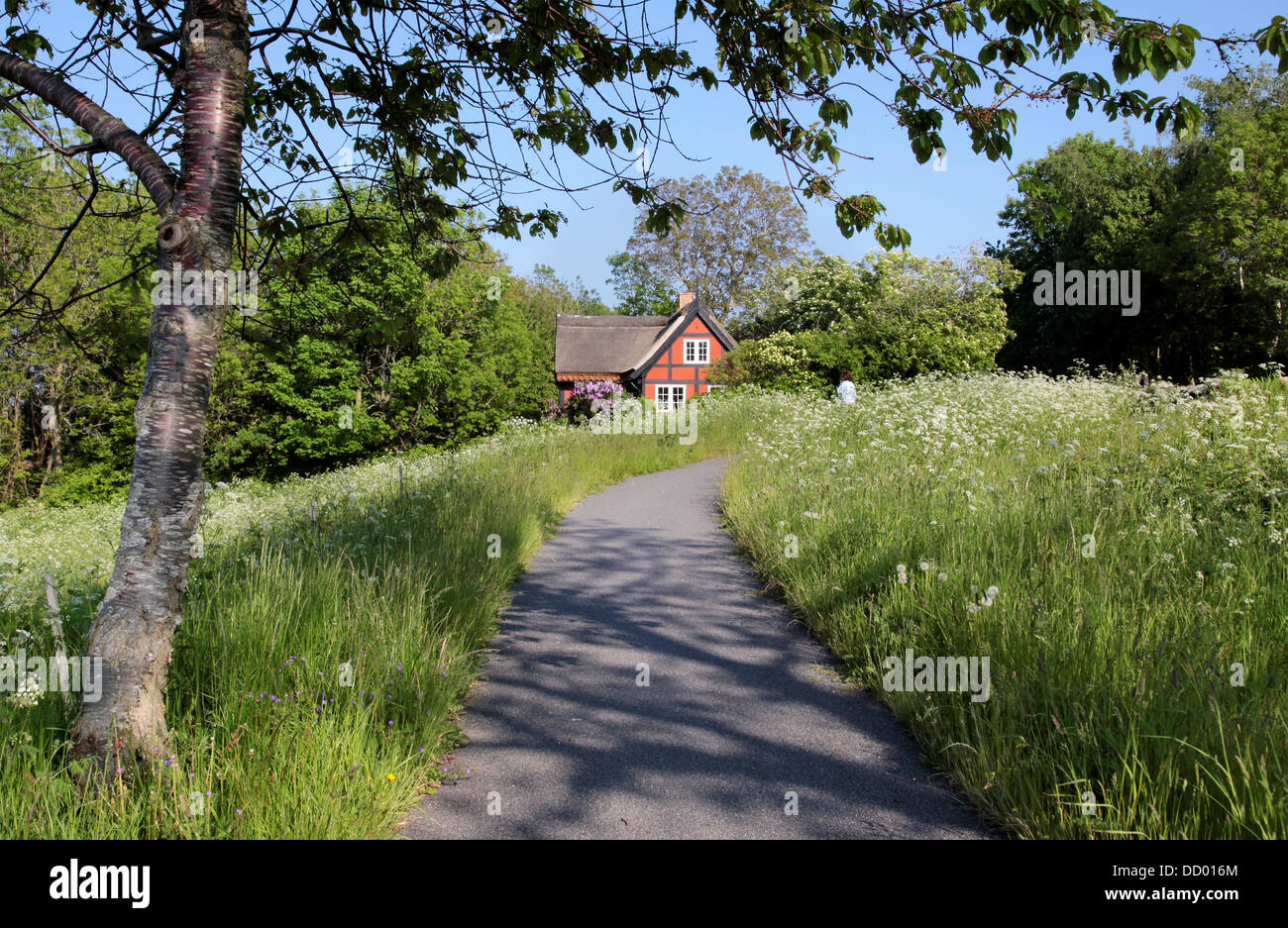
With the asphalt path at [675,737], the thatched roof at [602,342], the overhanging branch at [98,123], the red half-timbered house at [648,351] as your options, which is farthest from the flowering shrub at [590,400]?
the overhanging branch at [98,123]

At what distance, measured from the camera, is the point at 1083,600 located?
4.21 meters

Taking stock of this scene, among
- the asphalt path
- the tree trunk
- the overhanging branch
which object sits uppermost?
the overhanging branch

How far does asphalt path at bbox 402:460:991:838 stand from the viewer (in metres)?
3.21

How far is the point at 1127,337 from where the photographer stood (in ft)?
141

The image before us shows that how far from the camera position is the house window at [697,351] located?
4441cm

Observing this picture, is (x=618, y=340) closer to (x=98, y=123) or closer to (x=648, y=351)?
(x=648, y=351)

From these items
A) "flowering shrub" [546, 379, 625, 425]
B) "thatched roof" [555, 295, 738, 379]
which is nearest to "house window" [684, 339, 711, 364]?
"thatched roof" [555, 295, 738, 379]

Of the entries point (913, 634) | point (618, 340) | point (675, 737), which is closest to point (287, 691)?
point (675, 737)

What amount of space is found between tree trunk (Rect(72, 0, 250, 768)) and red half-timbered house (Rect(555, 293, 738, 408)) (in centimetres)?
3968

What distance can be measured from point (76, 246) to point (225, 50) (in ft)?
91.9

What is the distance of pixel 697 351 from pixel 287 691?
137 ft

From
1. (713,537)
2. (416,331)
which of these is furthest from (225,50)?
(713,537)

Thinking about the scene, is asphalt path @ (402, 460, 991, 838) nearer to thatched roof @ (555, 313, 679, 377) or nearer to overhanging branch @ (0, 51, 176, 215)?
overhanging branch @ (0, 51, 176, 215)
